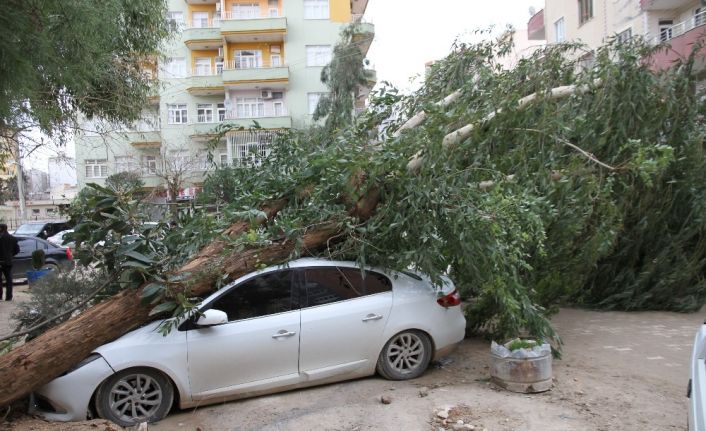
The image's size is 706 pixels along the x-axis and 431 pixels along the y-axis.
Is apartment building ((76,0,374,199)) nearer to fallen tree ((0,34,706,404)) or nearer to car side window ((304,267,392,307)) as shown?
fallen tree ((0,34,706,404))

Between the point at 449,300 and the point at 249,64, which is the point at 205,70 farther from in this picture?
the point at 449,300

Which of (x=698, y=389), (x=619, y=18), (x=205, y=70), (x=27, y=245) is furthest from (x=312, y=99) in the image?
(x=698, y=389)

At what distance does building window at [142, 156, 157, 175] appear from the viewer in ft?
101

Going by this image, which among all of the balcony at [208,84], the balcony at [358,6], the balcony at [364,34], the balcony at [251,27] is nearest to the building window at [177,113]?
the balcony at [208,84]

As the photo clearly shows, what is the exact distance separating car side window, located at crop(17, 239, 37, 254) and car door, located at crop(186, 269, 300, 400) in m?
13.0

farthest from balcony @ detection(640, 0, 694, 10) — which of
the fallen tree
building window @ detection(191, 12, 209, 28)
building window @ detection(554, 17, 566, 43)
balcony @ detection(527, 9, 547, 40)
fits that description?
building window @ detection(191, 12, 209, 28)

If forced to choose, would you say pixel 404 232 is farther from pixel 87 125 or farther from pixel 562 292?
pixel 87 125

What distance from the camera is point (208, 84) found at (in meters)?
36.5

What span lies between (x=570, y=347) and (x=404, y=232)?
2.85 m

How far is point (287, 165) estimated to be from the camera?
20.8 feet

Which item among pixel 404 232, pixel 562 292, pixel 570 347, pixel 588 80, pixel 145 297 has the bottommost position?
pixel 570 347

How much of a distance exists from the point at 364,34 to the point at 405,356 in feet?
98.8

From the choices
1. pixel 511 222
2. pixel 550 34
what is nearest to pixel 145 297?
pixel 511 222

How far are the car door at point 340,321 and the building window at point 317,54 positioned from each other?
3420 cm
